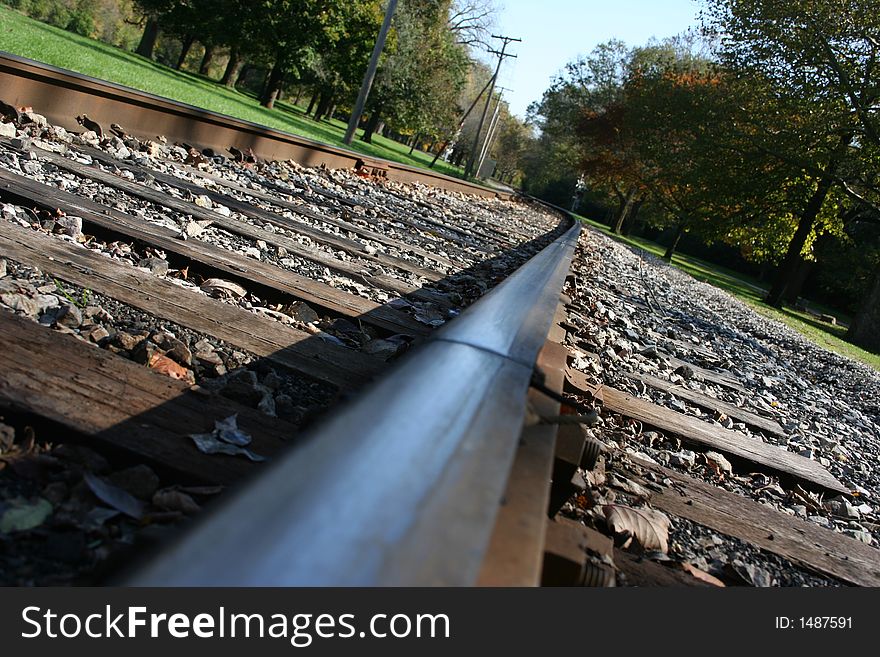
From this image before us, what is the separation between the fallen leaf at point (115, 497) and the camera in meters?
1.08

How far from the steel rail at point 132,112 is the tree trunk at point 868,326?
535 inches

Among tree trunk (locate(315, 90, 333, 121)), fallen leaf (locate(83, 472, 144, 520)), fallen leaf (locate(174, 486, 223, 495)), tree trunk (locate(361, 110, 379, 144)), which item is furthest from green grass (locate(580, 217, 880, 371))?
tree trunk (locate(315, 90, 333, 121))

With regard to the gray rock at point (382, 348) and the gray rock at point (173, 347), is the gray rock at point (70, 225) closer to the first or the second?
the gray rock at point (173, 347)

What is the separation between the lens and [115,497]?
110 cm

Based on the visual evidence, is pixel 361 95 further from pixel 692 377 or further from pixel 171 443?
pixel 171 443

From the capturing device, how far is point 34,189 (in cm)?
296

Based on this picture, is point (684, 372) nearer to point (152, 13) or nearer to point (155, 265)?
point (155, 265)

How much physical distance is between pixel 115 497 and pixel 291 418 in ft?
2.06

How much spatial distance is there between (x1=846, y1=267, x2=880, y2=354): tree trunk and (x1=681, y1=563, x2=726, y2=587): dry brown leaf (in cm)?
1743

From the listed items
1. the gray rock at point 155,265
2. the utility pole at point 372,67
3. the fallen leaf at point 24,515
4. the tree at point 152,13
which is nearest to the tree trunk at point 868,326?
the utility pole at point 372,67

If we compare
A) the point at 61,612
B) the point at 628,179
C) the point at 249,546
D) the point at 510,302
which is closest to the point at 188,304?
the point at 510,302

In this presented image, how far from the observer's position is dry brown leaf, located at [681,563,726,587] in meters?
1.61

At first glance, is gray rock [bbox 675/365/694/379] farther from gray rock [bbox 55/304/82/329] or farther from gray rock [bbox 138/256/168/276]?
gray rock [bbox 55/304/82/329]

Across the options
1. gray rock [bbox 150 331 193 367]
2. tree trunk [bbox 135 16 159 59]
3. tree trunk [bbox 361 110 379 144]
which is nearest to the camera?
gray rock [bbox 150 331 193 367]
